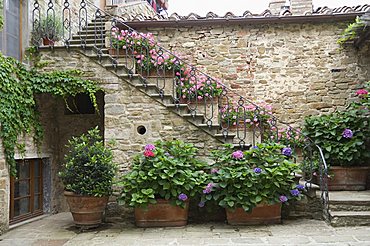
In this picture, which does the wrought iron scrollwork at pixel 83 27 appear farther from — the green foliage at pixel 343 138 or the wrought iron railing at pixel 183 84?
the green foliage at pixel 343 138

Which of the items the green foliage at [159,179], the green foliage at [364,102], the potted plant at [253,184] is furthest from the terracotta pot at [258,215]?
the green foliage at [364,102]

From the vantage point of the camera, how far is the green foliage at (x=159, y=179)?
608 centimetres

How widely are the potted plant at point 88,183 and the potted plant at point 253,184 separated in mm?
1543

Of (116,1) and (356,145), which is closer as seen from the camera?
(356,145)

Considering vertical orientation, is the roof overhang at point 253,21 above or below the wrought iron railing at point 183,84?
above

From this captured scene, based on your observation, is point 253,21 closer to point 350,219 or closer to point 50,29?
point 50,29

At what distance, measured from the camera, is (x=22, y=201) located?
23.9ft

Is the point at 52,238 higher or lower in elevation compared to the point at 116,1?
lower

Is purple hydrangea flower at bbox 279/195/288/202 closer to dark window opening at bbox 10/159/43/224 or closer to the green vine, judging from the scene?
the green vine

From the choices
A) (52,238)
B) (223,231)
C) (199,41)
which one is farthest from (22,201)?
(199,41)

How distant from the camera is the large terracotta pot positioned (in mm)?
7223

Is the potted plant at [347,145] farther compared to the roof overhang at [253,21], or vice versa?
the roof overhang at [253,21]

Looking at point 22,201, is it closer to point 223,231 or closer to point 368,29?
point 223,231

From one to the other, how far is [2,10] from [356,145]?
6297 millimetres
